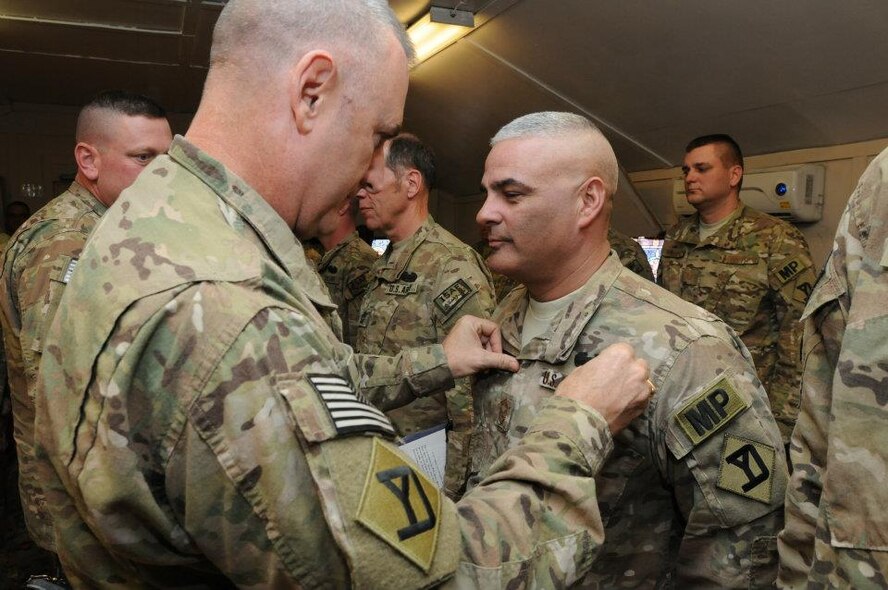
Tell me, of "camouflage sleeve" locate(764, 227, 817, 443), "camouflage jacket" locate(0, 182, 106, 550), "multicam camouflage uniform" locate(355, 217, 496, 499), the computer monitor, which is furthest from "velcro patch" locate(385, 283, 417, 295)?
the computer monitor

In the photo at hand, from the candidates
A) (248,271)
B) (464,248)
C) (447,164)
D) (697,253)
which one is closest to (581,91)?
(697,253)

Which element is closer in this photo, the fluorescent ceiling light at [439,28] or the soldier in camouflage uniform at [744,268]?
the soldier in camouflage uniform at [744,268]

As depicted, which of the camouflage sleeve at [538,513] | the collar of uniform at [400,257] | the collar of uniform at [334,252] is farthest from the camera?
the collar of uniform at [334,252]

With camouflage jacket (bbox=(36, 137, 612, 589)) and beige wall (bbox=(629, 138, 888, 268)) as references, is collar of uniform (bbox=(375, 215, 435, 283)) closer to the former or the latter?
camouflage jacket (bbox=(36, 137, 612, 589))

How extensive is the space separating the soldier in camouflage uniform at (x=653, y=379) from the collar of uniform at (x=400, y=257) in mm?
1262

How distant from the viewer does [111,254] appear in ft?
2.72

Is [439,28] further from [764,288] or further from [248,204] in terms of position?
[248,204]

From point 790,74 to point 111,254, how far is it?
12.4ft

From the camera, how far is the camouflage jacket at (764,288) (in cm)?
373

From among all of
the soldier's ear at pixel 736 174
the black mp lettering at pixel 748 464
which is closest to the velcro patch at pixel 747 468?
the black mp lettering at pixel 748 464

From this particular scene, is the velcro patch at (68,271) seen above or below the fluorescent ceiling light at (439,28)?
below

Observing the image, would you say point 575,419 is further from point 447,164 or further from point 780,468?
point 447,164

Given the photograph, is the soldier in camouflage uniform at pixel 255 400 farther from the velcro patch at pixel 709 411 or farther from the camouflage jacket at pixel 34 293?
the camouflage jacket at pixel 34 293

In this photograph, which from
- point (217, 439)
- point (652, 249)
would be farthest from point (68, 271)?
point (652, 249)
